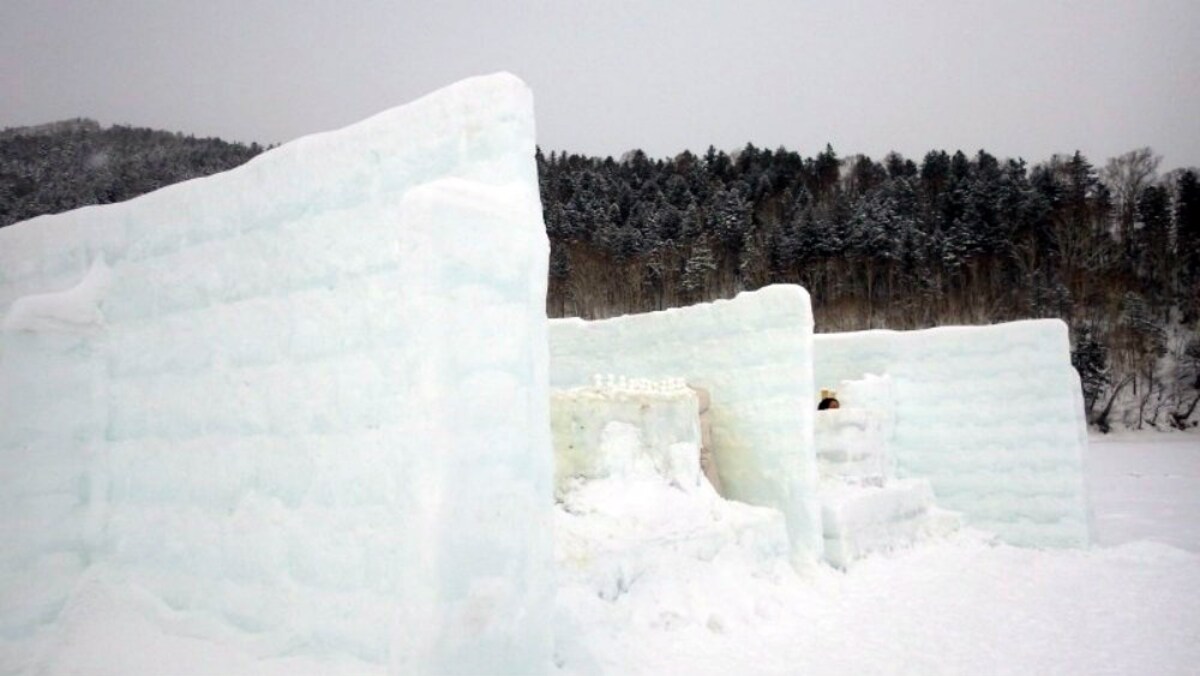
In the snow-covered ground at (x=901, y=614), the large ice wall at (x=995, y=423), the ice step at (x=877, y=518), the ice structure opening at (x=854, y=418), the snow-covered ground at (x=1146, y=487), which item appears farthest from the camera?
the snow-covered ground at (x=1146, y=487)

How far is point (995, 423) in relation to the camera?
11656 mm

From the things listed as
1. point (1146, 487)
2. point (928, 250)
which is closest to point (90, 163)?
point (928, 250)

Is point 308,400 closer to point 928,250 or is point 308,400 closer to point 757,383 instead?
point 757,383

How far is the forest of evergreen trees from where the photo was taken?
36.5m

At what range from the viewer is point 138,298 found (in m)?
5.30

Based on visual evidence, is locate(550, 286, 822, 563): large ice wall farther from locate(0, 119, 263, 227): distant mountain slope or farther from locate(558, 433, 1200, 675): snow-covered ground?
locate(0, 119, 263, 227): distant mountain slope

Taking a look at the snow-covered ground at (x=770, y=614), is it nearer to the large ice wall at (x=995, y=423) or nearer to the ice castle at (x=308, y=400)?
the ice castle at (x=308, y=400)

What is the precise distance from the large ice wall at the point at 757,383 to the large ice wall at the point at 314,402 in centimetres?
543

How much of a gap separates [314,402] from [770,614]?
5226 mm

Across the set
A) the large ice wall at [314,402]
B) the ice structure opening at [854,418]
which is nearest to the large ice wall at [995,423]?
the ice structure opening at [854,418]

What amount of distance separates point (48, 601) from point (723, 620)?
5193mm

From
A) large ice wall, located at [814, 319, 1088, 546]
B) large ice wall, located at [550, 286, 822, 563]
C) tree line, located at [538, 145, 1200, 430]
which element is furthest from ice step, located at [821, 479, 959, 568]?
tree line, located at [538, 145, 1200, 430]

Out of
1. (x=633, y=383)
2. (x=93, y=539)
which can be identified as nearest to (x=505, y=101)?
(x=93, y=539)

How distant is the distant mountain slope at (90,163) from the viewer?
33906 millimetres
